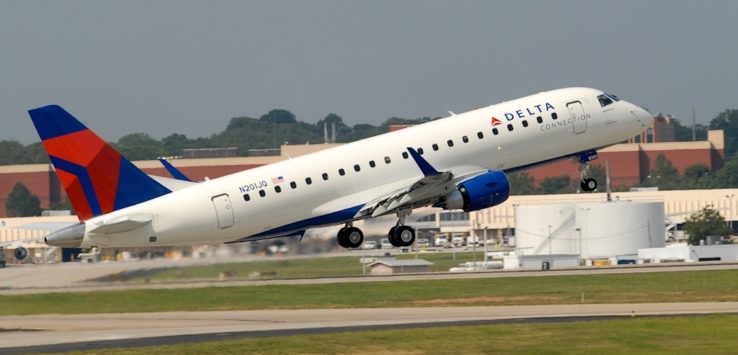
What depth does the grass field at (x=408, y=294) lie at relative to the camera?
72875 millimetres

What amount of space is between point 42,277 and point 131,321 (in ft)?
40.1

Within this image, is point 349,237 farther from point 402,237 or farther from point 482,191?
point 482,191

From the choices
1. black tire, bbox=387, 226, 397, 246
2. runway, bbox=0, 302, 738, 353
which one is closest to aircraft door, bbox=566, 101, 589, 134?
runway, bbox=0, 302, 738, 353

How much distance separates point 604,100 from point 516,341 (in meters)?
23.0

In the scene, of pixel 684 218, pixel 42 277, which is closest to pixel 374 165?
pixel 42 277

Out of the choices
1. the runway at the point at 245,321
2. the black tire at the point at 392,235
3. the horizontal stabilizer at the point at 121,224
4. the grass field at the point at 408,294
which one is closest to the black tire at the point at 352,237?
the black tire at the point at 392,235

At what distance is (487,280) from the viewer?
92.3 m

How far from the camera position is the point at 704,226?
152125 mm

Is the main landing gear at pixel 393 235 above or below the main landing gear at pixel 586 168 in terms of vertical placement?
below

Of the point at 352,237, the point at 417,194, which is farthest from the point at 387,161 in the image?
the point at 352,237

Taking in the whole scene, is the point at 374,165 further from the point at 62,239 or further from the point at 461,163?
the point at 62,239

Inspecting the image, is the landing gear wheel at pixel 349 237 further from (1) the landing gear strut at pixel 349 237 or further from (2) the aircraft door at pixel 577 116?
(2) the aircraft door at pixel 577 116

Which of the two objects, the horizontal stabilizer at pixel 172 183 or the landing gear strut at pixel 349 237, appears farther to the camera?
the landing gear strut at pixel 349 237

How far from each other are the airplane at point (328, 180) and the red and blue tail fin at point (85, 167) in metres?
0.05
